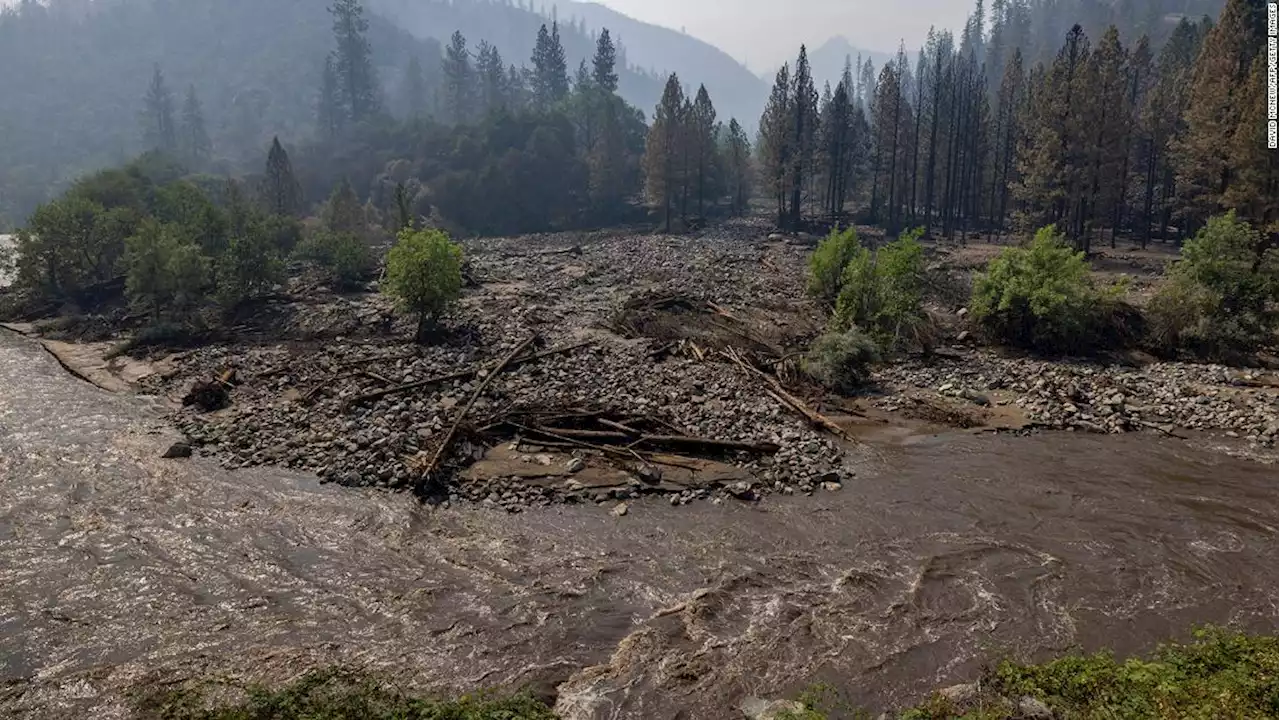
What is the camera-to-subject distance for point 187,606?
11758 millimetres

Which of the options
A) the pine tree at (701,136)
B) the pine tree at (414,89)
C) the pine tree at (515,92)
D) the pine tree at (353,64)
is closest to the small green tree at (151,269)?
the pine tree at (701,136)

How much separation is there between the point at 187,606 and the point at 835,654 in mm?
10549

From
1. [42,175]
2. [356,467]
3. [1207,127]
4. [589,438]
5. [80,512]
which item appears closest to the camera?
[80,512]

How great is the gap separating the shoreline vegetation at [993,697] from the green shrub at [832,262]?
928 inches

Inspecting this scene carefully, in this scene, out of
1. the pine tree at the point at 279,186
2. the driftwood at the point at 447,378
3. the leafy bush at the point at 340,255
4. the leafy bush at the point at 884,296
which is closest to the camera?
the driftwood at the point at 447,378

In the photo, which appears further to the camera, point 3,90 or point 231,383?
point 3,90

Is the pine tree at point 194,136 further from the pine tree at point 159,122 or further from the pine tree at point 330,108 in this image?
the pine tree at point 330,108

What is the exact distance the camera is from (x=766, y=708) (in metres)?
9.17

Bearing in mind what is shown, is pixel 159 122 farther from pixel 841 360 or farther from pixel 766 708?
pixel 766 708

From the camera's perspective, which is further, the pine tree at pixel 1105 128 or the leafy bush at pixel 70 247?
the pine tree at pixel 1105 128

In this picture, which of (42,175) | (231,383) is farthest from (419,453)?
(42,175)

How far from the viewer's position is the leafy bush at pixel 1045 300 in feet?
85.1

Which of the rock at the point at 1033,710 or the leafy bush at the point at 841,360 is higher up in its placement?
the leafy bush at the point at 841,360

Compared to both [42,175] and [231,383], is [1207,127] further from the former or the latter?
[42,175]
